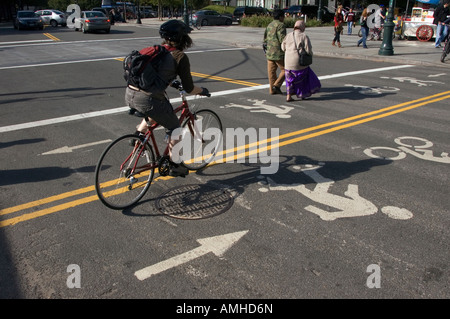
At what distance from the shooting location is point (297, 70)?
9.02 metres

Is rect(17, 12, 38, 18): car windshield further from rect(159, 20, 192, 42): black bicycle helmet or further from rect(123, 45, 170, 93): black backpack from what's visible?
rect(123, 45, 170, 93): black backpack

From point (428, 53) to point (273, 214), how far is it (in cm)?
1538

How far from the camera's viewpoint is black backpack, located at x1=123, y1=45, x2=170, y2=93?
12.7 feet

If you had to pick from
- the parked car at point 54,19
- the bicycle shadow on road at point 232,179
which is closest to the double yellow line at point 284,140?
the bicycle shadow on road at point 232,179

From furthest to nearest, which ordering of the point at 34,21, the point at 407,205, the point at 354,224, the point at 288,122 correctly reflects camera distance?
the point at 34,21, the point at 288,122, the point at 407,205, the point at 354,224

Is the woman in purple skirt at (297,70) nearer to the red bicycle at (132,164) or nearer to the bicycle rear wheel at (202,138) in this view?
the bicycle rear wheel at (202,138)

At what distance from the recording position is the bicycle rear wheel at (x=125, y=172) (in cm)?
413

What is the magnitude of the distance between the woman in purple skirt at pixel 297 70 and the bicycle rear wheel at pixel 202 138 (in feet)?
13.1

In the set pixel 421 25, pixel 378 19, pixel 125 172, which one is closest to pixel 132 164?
pixel 125 172

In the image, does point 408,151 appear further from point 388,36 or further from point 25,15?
point 25,15

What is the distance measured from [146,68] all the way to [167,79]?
11.6 inches

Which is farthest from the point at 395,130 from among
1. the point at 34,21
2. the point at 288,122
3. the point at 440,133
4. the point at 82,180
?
the point at 34,21

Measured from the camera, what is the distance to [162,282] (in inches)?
123
